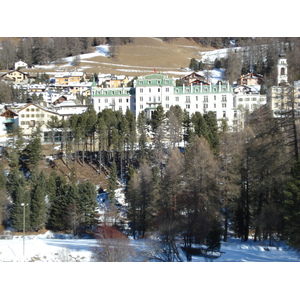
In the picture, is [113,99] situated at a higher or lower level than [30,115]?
higher

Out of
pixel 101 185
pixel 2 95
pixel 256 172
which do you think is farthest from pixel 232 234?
pixel 2 95

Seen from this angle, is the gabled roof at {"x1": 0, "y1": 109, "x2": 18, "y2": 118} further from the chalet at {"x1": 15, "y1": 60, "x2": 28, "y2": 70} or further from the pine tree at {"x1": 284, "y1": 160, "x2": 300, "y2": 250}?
the chalet at {"x1": 15, "y1": 60, "x2": 28, "y2": 70}

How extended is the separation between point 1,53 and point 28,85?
15894mm

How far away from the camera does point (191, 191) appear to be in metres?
21.9

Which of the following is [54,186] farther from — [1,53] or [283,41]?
[1,53]

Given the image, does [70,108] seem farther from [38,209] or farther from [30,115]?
[38,209]

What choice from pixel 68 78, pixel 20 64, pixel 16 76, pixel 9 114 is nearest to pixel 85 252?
pixel 9 114

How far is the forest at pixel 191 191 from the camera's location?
60.6ft

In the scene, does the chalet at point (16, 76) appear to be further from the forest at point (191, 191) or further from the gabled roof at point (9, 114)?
the forest at point (191, 191)

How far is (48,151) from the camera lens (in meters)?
37.0

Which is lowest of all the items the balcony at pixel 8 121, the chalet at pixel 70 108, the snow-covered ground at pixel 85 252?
the snow-covered ground at pixel 85 252

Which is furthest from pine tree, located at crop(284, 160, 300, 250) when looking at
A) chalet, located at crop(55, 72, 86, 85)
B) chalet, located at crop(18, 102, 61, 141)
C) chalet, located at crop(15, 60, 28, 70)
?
chalet, located at crop(15, 60, 28, 70)

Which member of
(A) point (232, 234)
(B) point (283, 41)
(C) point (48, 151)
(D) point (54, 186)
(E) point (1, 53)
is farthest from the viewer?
(E) point (1, 53)

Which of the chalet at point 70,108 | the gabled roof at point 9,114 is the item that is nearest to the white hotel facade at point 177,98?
the chalet at point 70,108
